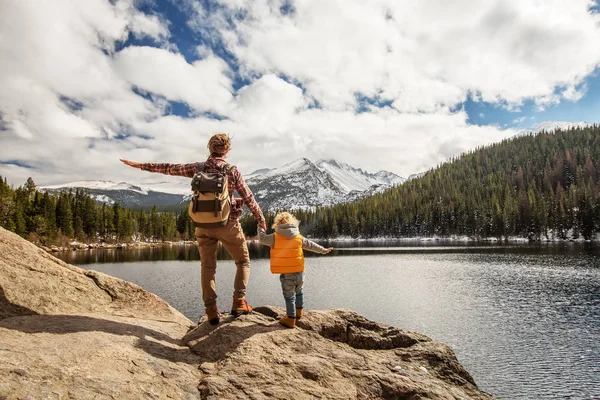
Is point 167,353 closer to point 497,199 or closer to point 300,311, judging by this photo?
point 300,311

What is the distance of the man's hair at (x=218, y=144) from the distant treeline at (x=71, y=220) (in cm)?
9235

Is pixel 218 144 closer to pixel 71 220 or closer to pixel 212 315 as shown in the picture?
pixel 212 315

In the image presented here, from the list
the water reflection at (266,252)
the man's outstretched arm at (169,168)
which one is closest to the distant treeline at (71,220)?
the water reflection at (266,252)

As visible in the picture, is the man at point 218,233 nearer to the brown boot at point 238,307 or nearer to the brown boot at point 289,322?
the brown boot at point 238,307

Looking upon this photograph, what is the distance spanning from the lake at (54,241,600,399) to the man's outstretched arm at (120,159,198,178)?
15.1 meters

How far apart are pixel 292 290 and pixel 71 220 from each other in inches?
4912

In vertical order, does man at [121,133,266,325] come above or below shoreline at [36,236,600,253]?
above

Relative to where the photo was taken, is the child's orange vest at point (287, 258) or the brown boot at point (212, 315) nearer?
the brown boot at point (212, 315)

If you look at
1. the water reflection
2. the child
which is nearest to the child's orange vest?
the child

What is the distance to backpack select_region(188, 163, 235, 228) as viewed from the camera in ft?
22.3

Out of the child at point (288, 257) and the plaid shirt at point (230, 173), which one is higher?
the plaid shirt at point (230, 173)

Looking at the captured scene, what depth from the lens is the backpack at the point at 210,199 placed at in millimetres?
6801

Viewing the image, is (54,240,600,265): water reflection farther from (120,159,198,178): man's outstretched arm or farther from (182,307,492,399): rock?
(182,307,492,399): rock

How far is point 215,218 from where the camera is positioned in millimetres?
6934
